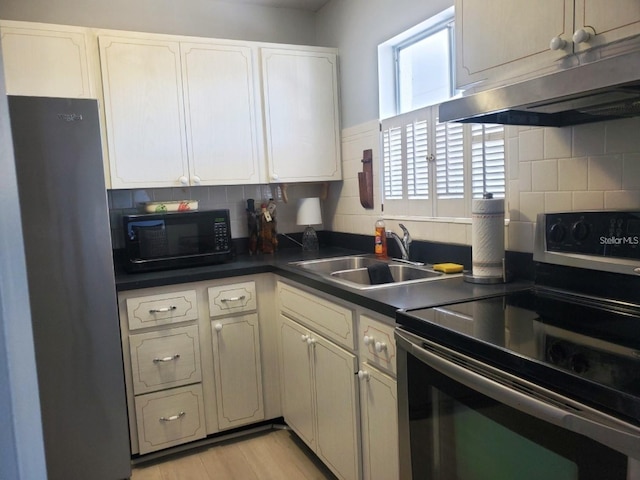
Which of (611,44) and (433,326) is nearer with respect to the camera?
(611,44)

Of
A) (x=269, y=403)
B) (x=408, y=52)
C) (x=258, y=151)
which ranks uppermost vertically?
(x=408, y=52)

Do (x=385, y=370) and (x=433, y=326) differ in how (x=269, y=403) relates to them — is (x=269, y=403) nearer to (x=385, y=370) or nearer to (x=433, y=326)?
(x=385, y=370)

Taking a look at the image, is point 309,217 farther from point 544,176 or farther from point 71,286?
point 544,176

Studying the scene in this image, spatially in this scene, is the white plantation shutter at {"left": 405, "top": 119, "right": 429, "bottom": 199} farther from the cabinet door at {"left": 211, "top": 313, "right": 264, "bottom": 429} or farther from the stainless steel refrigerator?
the stainless steel refrigerator

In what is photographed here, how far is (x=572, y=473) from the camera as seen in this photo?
2.97 ft

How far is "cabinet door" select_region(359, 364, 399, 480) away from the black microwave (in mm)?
1171

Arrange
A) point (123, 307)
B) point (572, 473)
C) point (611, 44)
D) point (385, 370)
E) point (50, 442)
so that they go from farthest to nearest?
point (123, 307), point (50, 442), point (385, 370), point (611, 44), point (572, 473)

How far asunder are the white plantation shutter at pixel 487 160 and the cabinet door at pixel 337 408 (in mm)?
847

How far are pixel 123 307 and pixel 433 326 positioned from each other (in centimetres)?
155

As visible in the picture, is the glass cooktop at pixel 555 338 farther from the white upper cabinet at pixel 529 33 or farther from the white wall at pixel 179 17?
the white wall at pixel 179 17

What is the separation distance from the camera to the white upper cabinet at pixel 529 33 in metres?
1.11

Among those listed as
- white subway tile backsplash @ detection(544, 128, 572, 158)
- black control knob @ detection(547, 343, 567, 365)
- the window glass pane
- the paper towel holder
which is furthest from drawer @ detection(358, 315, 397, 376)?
the window glass pane

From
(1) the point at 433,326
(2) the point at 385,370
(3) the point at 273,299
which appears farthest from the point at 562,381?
(3) the point at 273,299

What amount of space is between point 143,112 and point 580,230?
2041mm
